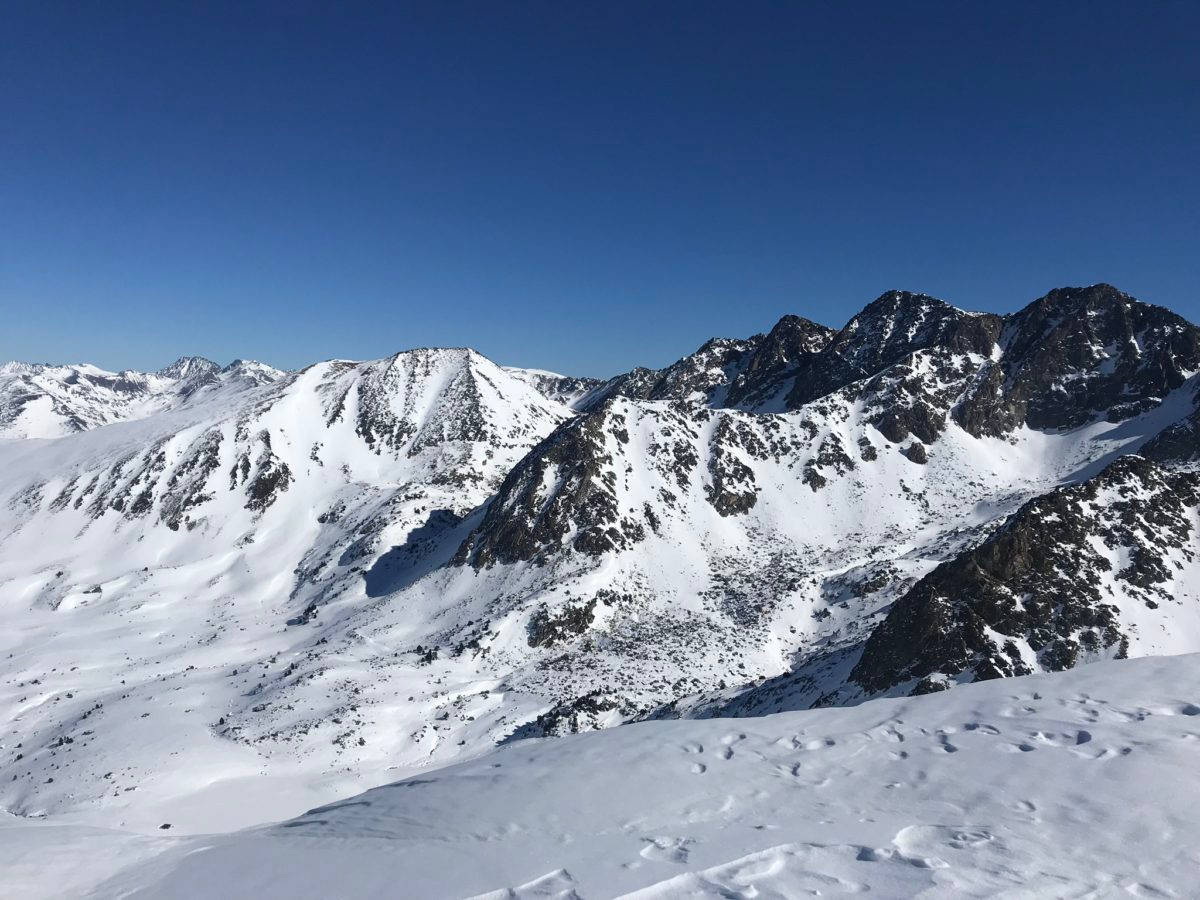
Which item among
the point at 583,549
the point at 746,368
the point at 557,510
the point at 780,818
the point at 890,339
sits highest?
the point at 746,368

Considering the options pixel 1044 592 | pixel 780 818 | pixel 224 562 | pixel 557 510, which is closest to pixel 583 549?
pixel 557 510

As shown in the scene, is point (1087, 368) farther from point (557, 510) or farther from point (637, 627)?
point (557, 510)

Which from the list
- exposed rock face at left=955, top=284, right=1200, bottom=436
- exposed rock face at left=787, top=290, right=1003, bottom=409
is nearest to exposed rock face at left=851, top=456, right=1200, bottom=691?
exposed rock face at left=955, top=284, right=1200, bottom=436

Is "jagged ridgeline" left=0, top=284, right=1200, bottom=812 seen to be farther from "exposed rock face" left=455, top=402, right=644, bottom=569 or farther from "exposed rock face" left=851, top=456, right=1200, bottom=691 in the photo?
"exposed rock face" left=455, top=402, right=644, bottom=569

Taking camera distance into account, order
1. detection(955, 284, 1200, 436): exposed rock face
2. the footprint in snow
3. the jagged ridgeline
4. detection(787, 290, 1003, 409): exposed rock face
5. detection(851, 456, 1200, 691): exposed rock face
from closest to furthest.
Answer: the footprint in snow, detection(851, 456, 1200, 691): exposed rock face, the jagged ridgeline, detection(955, 284, 1200, 436): exposed rock face, detection(787, 290, 1003, 409): exposed rock face

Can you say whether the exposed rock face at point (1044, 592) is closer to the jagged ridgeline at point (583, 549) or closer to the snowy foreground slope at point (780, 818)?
the jagged ridgeline at point (583, 549)

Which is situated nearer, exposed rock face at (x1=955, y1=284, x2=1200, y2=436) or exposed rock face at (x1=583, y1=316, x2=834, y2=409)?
exposed rock face at (x1=955, y1=284, x2=1200, y2=436)

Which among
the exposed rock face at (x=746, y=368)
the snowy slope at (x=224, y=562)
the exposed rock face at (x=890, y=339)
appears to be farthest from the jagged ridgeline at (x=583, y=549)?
the exposed rock face at (x=746, y=368)
